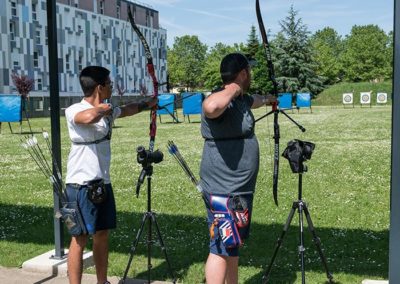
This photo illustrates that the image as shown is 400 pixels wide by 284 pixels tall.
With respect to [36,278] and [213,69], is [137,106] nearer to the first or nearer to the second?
[36,278]

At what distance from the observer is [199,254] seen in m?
5.17

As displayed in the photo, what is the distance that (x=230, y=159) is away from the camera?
10.7ft

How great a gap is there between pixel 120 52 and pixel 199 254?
57.8 m

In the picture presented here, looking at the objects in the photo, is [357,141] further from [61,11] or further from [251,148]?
[61,11]

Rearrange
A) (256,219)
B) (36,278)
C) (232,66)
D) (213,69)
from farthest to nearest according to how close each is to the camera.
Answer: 1. (213,69)
2. (256,219)
3. (36,278)
4. (232,66)

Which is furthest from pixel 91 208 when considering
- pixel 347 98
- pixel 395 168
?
pixel 347 98

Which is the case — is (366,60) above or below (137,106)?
above

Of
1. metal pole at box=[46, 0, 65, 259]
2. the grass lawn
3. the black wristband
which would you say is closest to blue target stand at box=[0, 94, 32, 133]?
the grass lawn

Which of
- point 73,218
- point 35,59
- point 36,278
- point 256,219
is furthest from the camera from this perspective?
point 35,59

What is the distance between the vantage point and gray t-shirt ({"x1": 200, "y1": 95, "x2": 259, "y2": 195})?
10.6ft

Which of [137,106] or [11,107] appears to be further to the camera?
[11,107]

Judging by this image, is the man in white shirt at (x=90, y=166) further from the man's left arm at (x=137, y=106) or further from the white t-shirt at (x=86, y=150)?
the man's left arm at (x=137, y=106)

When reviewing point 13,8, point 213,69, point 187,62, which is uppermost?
point 13,8

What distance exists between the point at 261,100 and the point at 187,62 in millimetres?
95121
